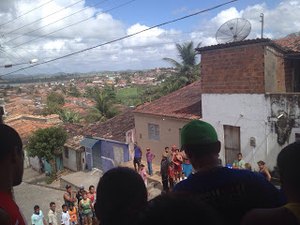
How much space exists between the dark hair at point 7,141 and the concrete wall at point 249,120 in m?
11.6

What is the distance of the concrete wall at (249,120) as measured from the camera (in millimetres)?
12852

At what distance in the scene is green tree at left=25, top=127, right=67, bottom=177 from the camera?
23.1m

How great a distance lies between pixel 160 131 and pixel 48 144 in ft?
31.2

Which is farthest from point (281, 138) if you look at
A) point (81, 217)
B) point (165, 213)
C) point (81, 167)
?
point (81, 167)

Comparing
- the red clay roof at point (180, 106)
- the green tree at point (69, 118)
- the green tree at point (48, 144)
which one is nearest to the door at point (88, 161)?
the green tree at point (48, 144)

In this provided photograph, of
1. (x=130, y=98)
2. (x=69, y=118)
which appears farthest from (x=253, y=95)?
(x=130, y=98)

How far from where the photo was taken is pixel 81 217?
9820 mm

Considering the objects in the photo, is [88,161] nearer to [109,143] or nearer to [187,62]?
[109,143]

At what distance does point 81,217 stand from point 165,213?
9276mm

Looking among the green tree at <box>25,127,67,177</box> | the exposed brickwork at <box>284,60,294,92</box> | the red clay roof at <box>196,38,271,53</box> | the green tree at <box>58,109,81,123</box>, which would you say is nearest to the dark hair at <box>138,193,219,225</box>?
the red clay roof at <box>196,38,271,53</box>

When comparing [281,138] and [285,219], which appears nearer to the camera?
[285,219]

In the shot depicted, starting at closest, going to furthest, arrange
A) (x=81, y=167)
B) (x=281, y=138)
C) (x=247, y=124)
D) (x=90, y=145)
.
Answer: (x=281, y=138) < (x=247, y=124) < (x=90, y=145) < (x=81, y=167)

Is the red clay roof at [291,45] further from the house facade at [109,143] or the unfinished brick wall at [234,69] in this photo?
the house facade at [109,143]

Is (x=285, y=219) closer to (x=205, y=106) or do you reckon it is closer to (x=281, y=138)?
(x=281, y=138)
